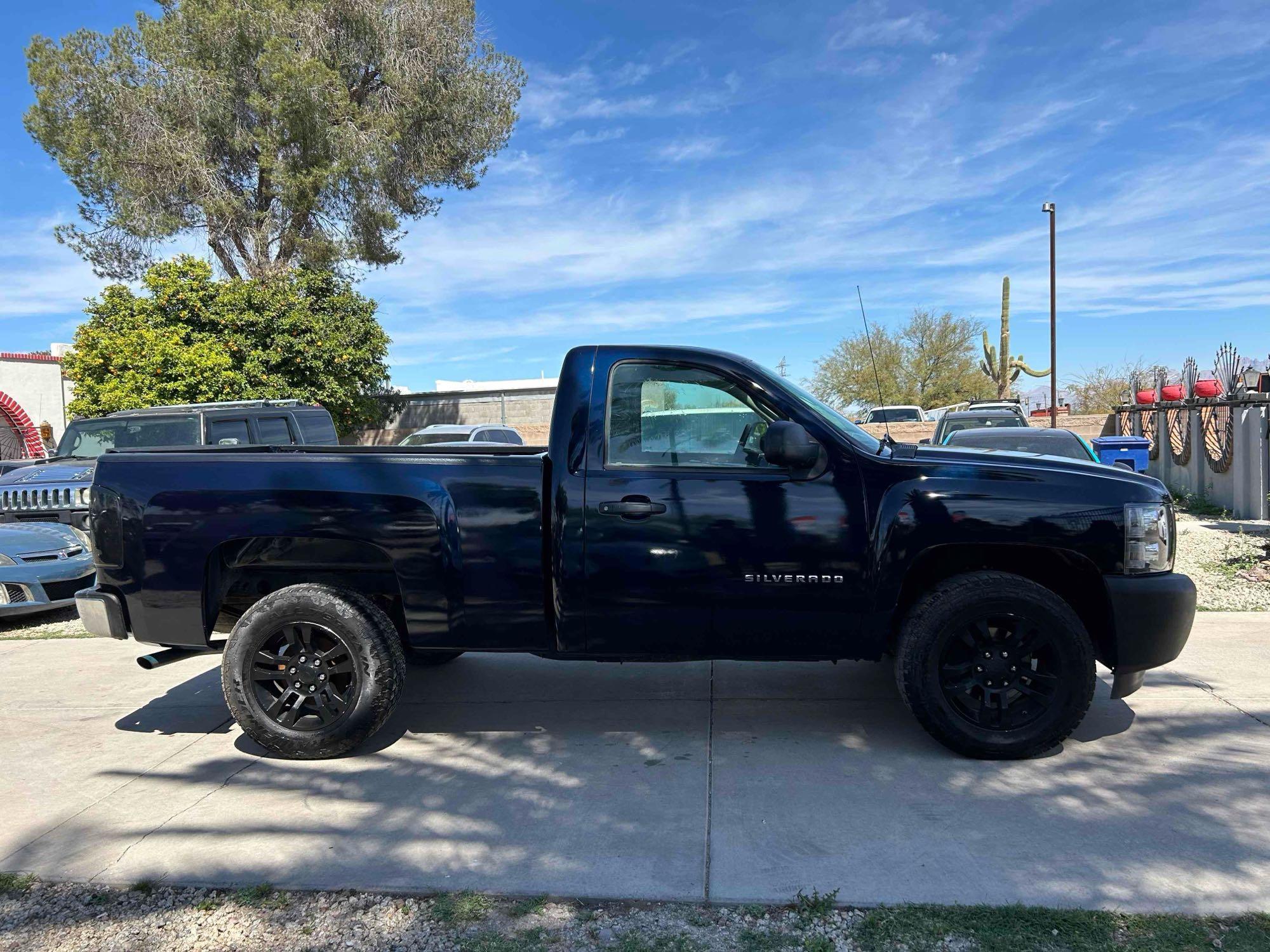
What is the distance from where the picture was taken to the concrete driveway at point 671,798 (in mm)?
3320

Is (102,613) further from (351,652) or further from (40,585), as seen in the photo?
(40,585)

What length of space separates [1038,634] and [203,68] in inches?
981

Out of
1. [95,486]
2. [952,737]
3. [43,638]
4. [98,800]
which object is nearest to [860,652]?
[952,737]

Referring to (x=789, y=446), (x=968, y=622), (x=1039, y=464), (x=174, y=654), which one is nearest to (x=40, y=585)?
(x=174, y=654)

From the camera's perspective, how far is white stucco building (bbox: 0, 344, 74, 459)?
30.8 meters

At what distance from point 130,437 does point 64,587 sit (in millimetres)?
3100

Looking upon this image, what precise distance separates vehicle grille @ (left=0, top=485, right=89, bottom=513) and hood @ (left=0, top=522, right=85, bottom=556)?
644mm

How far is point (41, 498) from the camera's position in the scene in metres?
9.23

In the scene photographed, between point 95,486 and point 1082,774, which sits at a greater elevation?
point 95,486

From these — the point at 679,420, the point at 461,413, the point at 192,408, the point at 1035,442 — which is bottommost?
the point at 1035,442

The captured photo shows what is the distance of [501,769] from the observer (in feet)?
14.4

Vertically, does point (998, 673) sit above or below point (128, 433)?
below

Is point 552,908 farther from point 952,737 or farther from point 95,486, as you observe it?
point 95,486

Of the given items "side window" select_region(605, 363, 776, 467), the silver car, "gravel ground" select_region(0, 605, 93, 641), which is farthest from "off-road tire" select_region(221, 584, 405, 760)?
the silver car
